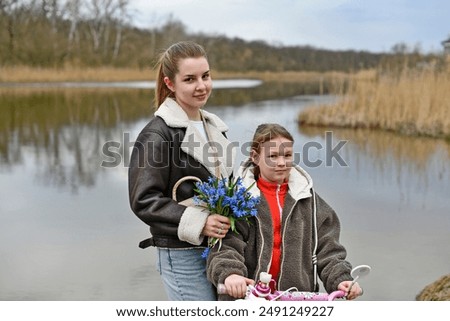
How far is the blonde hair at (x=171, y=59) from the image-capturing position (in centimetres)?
197

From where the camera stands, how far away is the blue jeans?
198 centimetres

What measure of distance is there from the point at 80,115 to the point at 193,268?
53.3 ft

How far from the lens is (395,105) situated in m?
10.2

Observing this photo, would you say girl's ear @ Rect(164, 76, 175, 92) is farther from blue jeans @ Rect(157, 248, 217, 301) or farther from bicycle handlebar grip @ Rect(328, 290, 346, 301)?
bicycle handlebar grip @ Rect(328, 290, 346, 301)

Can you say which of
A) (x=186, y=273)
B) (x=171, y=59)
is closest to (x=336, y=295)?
(x=186, y=273)

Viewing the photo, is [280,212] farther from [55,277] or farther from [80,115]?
[80,115]

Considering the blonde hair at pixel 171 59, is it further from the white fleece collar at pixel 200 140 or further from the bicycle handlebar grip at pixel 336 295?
the bicycle handlebar grip at pixel 336 295

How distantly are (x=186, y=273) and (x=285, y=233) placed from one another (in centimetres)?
28

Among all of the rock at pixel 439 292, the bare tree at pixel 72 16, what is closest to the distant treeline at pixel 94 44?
the bare tree at pixel 72 16

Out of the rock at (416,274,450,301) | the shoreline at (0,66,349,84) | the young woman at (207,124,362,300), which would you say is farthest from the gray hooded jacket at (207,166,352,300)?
the shoreline at (0,66,349,84)

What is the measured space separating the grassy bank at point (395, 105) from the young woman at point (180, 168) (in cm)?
807

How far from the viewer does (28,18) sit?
22.6m

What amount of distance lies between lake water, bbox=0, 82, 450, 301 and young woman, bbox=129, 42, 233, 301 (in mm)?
182

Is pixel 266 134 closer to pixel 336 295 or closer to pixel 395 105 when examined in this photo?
pixel 336 295
